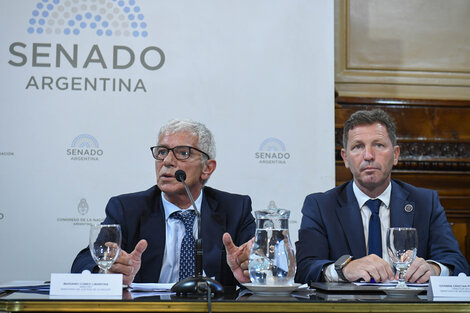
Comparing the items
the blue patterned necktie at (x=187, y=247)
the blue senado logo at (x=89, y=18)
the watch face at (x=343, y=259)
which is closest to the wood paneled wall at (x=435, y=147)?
the blue senado logo at (x=89, y=18)

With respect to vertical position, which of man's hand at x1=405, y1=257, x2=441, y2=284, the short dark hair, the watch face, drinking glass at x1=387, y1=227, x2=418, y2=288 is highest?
the short dark hair

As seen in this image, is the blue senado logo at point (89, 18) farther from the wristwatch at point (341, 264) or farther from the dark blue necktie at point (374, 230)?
the wristwatch at point (341, 264)

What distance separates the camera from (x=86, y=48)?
3.69m

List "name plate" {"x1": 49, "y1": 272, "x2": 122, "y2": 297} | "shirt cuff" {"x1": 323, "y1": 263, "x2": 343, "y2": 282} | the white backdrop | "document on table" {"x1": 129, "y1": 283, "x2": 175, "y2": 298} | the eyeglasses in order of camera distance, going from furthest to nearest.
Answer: the white backdrop → the eyeglasses → "shirt cuff" {"x1": 323, "y1": 263, "x2": 343, "y2": 282} → "document on table" {"x1": 129, "y1": 283, "x2": 175, "y2": 298} → "name plate" {"x1": 49, "y1": 272, "x2": 122, "y2": 297}

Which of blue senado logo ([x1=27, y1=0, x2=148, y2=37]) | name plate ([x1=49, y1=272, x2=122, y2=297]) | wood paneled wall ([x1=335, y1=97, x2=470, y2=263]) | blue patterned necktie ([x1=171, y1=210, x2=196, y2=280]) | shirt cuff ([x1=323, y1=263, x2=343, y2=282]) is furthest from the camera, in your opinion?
wood paneled wall ([x1=335, y1=97, x2=470, y2=263])

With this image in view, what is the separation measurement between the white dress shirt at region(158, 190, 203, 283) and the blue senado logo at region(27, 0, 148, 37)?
4.59ft

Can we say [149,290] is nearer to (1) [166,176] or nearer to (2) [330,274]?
(2) [330,274]

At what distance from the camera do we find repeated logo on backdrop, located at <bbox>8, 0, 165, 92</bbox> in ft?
12.0

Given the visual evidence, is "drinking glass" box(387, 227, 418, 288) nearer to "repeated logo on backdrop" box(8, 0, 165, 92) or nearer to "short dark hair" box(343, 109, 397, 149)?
"short dark hair" box(343, 109, 397, 149)

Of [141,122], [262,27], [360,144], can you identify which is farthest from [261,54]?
[360,144]

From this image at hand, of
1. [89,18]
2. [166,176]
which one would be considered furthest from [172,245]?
[89,18]

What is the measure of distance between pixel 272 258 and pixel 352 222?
112cm

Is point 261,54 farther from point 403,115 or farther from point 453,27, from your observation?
point 453,27

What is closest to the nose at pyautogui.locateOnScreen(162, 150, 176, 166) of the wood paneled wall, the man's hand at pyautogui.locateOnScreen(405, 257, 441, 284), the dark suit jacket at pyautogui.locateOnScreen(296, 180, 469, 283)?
the dark suit jacket at pyautogui.locateOnScreen(296, 180, 469, 283)
